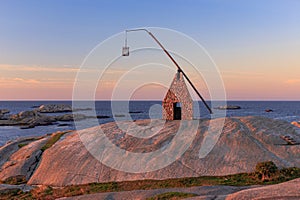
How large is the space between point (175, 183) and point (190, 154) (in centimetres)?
317

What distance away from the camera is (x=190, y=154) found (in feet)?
62.4

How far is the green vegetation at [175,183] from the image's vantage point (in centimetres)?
1589

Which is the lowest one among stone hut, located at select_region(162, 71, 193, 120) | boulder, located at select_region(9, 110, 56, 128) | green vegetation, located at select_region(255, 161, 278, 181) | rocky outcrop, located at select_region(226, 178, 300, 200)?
boulder, located at select_region(9, 110, 56, 128)

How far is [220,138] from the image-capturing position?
66.1 feet

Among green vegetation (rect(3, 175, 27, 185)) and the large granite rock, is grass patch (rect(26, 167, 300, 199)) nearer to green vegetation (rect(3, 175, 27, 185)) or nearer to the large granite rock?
the large granite rock

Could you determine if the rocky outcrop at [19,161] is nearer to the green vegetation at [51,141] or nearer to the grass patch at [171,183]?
the green vegetation at [51,141]

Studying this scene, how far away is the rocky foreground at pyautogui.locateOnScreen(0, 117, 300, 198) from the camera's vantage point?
17.9 meters

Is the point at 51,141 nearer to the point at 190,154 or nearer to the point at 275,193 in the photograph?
the point at 190,154

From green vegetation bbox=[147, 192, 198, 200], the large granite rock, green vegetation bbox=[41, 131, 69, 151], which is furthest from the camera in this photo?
green vegetation bbox=[41, 131, 69, 151]

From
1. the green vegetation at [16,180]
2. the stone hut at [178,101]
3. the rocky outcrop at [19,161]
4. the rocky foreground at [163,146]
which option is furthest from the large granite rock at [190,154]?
the stone hut at [178,101]

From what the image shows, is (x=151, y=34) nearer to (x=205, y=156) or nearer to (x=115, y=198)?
(x=205, y=156)

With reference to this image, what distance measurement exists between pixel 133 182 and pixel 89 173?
311 centimetres

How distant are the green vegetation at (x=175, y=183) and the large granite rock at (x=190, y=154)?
655 millimetres

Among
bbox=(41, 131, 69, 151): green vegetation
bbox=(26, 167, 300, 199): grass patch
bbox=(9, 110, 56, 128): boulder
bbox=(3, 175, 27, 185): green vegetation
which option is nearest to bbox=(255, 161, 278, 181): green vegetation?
bbox=(26, 167, 300, 199): grass patch
